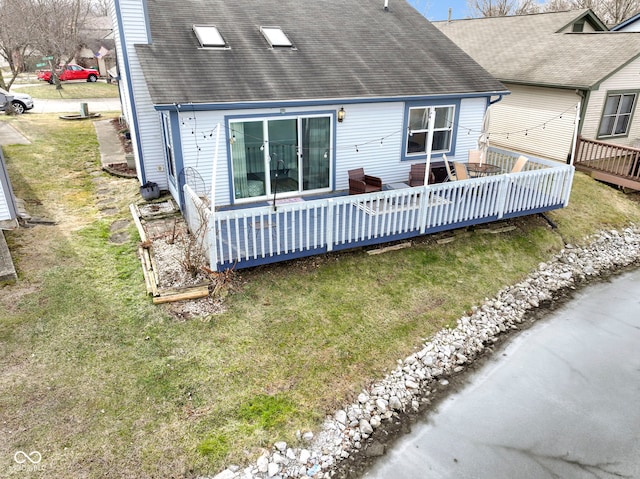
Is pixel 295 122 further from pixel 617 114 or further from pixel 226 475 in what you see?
pixel 617 114

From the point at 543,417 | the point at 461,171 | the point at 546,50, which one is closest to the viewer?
the point at 543,417

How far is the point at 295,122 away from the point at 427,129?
3.67 m

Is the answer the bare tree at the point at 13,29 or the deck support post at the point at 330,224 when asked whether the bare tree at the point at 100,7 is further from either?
the deck support post at the point at 330,224

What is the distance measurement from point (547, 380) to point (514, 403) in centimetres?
85

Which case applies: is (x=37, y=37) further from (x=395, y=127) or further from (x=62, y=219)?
(x=395, y=127)

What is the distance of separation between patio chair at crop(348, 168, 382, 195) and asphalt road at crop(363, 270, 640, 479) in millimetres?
4378

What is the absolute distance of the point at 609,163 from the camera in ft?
45.6

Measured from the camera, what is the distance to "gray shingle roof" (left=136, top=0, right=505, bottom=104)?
29.9 feet

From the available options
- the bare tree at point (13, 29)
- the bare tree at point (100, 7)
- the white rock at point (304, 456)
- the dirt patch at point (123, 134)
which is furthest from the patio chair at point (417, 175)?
the bare tree at point (100, 7)

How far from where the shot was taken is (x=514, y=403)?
606 cm

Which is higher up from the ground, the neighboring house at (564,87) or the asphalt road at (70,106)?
the neighboring house at (564,87)

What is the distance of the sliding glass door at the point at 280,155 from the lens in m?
9.53

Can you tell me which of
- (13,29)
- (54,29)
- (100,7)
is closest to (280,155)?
(13,29)

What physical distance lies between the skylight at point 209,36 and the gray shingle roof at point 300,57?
0.21 meters
